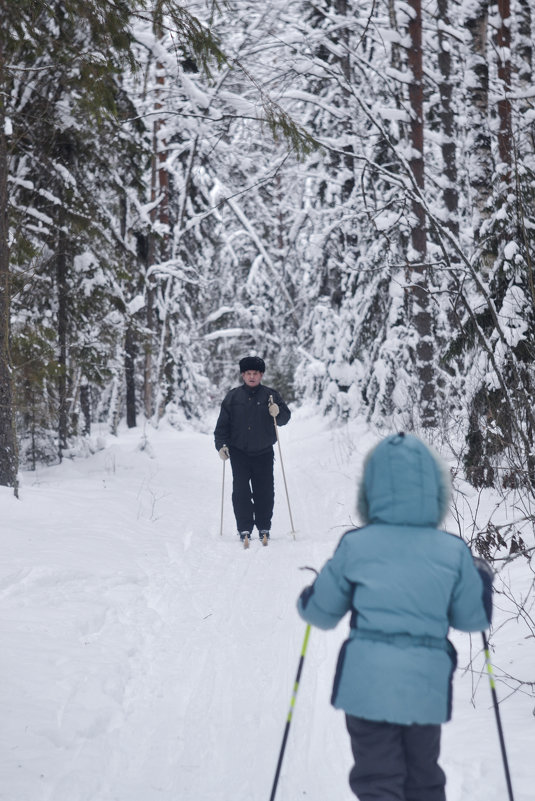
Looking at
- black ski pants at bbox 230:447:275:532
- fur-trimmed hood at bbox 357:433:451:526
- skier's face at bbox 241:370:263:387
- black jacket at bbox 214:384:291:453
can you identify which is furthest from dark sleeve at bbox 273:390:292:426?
fur-trimmed hood at bbox 357:433:451:526

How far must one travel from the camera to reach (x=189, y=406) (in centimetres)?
2434

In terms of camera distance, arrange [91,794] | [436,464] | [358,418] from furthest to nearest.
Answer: [358,418]
[91,794]
[436,464]

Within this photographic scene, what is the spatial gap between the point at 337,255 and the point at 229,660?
14.1 metres

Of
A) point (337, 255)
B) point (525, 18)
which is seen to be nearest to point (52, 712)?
point (525, 18)

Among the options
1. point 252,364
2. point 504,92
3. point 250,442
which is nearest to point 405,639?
point 504,92

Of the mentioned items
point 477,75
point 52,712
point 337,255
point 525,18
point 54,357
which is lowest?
point 52,712

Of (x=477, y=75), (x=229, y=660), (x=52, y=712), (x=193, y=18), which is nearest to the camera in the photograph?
(x=52, y=712)

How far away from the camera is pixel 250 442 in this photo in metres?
8.20

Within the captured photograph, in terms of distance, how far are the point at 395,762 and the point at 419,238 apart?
9.26 m

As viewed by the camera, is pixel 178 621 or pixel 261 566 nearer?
pixel 178 621

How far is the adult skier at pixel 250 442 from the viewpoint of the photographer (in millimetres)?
8203

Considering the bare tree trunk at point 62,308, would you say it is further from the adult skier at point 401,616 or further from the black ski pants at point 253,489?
the adult skier at point 401,616

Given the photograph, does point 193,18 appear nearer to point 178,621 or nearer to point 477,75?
point 178,621

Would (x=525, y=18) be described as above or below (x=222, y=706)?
above
